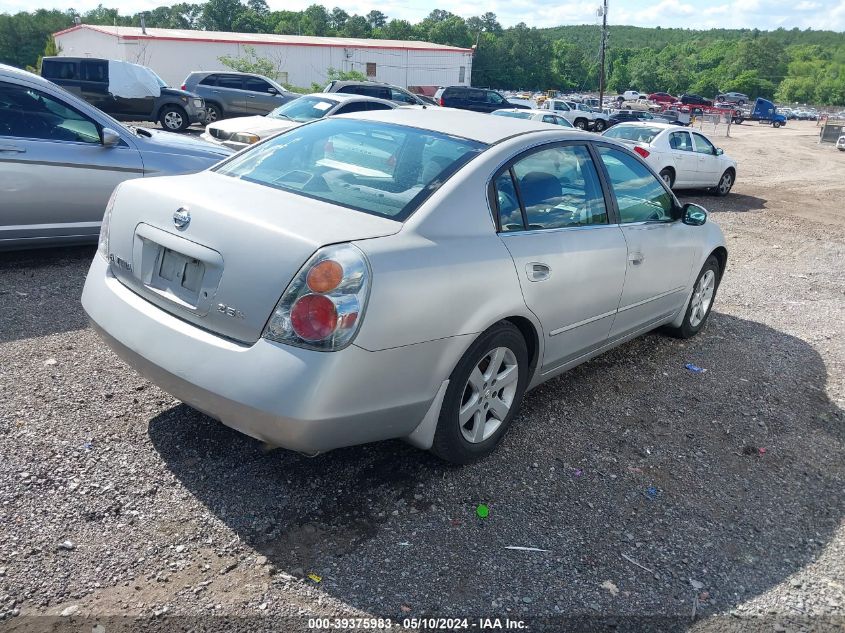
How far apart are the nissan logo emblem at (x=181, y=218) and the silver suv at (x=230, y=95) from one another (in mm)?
18850

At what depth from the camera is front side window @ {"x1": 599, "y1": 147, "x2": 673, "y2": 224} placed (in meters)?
4.38

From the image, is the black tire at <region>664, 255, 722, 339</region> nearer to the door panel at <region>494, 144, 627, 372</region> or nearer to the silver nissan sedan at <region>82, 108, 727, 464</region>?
the silver nissan sedan at <region>82, 108, 727, 464</region>

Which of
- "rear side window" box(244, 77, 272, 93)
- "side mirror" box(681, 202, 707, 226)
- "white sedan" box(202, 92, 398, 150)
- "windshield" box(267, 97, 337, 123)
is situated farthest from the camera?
"rear side window" box(244, 77, 272, 93)

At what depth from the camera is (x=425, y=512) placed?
311 cm

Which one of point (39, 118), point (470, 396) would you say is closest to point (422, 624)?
point (470, 396)

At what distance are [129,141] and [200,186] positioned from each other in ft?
12.0

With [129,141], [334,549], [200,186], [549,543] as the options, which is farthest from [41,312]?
[549,543]

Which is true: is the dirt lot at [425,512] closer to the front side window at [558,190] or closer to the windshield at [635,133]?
the front side window at [558,190]

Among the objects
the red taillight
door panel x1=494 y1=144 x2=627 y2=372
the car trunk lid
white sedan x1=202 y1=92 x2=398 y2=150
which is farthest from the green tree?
the red taillight

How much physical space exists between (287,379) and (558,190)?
2.00 metres

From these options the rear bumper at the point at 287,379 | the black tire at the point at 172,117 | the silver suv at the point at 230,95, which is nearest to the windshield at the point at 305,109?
the black tire at the point at 172,117

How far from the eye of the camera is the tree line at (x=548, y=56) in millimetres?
112000

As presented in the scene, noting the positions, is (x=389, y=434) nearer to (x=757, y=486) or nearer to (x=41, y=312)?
(x=757, y=486)

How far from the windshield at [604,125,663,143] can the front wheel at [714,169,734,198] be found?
2.04 meters
